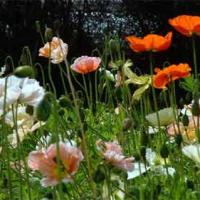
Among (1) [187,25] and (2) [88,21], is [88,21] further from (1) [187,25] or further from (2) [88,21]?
(1) [187,25]

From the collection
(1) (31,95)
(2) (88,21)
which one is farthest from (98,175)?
(2) (88,21)

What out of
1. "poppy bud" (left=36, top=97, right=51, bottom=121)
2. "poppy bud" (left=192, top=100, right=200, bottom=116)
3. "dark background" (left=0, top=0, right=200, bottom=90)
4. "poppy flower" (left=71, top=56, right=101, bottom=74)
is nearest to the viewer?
"poppy bud" (left=36, top=97, right=51, bottom=121)

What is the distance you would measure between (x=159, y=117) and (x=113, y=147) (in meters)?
0.30

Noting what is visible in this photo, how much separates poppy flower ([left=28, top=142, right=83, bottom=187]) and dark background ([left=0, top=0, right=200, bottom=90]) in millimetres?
4362

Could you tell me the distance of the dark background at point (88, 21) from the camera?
5.63 metres

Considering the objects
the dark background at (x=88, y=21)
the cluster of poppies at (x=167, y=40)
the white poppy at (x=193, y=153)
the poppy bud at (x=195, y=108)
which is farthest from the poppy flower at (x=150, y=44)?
the dark background at (x=88, y=21)

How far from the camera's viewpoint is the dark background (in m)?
5.63

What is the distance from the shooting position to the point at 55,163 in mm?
1062

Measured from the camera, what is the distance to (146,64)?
5344 millimetres

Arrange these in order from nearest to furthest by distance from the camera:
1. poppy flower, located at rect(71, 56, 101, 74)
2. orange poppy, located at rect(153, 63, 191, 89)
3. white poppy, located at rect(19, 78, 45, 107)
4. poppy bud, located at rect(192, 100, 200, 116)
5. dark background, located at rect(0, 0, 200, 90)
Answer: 1. white poppy, located at rect(19, 78, 45, 107)
2. poppy bud, located at rect(192, 100, 200, 116)
3. orange poppy, located at rect(153, 63, 191, 89)
4. poppy flower, located at rect(71, 56, 101, 74)
5. dark background, located at rect(0, 0, 200, 90)

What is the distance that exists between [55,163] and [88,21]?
484 cm

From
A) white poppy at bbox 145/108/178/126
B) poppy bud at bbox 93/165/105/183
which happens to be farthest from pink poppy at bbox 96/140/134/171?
white poppy at bbox 145/108/178/126

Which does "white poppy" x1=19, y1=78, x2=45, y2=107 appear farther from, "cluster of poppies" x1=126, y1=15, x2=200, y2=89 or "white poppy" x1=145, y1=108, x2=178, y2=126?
"cluster of poppies" x1=126, y1=15, x2=200, y2=89

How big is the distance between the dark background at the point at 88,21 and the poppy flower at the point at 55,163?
4.36 metres
